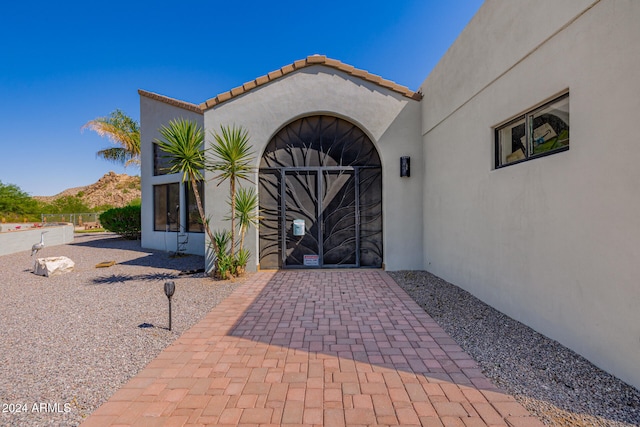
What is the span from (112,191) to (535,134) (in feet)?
162

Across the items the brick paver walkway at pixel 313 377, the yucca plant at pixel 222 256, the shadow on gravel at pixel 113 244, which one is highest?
the yucca plant at pixel 222 256

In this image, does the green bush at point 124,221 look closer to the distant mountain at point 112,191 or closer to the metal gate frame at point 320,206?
the metal gate frame at point 320,206

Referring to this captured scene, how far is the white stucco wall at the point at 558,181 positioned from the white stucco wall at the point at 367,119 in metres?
1.59

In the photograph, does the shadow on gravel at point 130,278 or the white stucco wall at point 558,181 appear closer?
the white stucco wall at point 558,181

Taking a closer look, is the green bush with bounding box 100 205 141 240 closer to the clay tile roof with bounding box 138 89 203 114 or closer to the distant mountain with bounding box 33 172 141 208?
the clay tile roof with bounding box 138 89 203 114

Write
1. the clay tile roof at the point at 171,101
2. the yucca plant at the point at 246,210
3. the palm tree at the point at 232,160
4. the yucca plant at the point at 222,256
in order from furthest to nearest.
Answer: the clay tile roof at the point at 171,101 → the yucca plant at the point at 246,210 → the yucca plant at the point at 222,256 → the palm tree at the point at 232,160

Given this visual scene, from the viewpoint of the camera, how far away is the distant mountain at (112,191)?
1508 inches

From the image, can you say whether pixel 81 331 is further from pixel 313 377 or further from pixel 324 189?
pixel 324 189

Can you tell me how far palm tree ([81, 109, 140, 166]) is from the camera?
18.4 m

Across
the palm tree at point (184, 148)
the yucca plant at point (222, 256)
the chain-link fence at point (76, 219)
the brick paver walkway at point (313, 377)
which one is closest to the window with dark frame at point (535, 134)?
the brick paver walkway at point (313, 377)

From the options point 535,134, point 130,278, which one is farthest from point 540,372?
point 130,278

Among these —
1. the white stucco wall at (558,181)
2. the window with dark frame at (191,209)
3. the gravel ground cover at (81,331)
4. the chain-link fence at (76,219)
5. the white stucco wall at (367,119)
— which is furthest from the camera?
the chain-link fence at (76,219)

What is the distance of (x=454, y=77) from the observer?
18.0 ft

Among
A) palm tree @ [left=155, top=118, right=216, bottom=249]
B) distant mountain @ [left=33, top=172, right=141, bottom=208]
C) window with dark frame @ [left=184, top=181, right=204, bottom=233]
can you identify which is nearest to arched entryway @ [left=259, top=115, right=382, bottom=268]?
palm tree @ [left=155, top=118, right=216, bottom=249]
